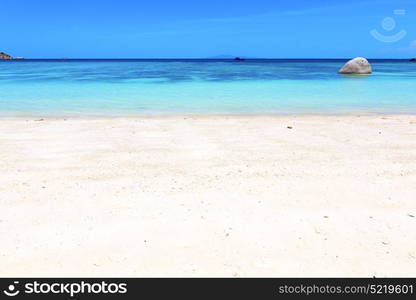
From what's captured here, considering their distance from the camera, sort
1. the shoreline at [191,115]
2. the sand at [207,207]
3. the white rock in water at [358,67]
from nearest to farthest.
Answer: the sand at [207,207]
the shoreline at [191,115]
the white rock in water at [358,67]

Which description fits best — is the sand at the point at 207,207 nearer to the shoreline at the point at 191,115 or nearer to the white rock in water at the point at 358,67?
the shoreline at the point at 191,115

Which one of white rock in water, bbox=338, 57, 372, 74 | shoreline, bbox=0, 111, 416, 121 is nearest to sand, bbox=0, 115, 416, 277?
shoreline, bbox=0, 111, 416, 121

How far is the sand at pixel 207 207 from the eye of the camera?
3.21 meters

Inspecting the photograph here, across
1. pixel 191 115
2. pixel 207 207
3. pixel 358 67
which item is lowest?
pixel 207 207

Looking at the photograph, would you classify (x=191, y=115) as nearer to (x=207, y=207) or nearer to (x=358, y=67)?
(x=207, y=207)

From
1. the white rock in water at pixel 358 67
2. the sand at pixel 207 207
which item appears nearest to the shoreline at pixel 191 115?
the sand at pixel 207 207

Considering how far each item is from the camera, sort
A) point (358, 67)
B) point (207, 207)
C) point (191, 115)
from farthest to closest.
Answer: point (358, 67) < point (191, 115) < point (207, 207)

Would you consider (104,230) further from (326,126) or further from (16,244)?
(326,126)

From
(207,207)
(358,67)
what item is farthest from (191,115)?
(358,67)

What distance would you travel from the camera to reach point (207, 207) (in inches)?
168

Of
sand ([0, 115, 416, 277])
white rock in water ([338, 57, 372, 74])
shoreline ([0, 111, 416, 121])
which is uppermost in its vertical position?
white rock in water ([338, 57, 372, 74])

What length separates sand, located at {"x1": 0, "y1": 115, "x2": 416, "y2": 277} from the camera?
321 cm

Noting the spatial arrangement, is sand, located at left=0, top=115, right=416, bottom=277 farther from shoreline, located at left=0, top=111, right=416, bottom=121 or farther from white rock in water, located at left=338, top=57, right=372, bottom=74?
white rock in water, located at left=338, top=57, right=372, bottom=74

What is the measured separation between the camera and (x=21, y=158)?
6305 mm
